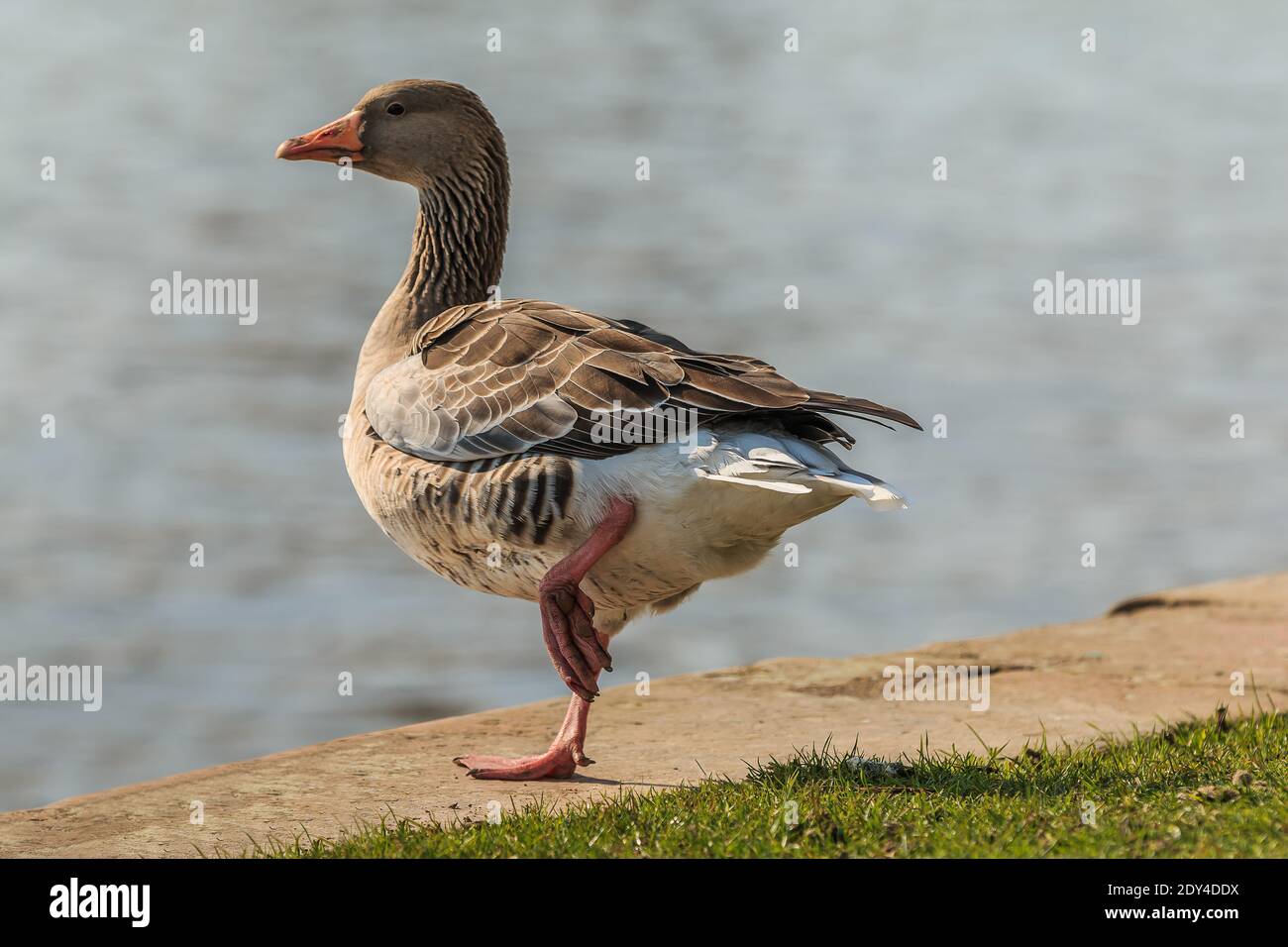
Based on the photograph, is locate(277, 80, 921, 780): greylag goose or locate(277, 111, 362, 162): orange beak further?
locate(277, 111, 362, 162): orange beak

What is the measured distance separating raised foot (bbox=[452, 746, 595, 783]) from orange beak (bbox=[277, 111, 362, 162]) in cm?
297

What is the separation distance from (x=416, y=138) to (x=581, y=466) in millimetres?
2383

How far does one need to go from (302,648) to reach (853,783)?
608 cm

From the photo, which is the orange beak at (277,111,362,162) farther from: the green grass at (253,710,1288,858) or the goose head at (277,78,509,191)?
the green grass at (253,710,1288,858)

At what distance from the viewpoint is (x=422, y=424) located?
6.06 m

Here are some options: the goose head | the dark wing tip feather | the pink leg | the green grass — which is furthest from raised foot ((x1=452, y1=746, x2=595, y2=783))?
the goose head

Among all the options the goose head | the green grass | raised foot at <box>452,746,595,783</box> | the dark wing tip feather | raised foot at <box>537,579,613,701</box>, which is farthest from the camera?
the goose head

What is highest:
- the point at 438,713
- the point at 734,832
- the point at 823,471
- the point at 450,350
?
the point at 450,350

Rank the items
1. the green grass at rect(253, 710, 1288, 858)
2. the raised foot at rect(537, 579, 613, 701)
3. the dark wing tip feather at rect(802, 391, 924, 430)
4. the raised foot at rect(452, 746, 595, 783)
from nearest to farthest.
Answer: the green grass at rect(253, 710, 1288, 858) < the dark wing tip feather at rect(802, 391, 924, 430) < the raised foot at rect(537, 579, 613, 701) < the raised foot at rect(452, 746, 595, 783)

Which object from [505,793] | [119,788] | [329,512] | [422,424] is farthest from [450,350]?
[329,512]

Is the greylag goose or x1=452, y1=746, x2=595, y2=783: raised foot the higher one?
the greylag goose

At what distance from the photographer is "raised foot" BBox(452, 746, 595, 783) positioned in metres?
6.04

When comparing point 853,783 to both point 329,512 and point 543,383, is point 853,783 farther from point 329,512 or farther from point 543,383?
point 329,512

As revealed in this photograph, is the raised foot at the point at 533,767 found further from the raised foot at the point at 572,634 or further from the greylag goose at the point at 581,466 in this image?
the raised foot at the point at 572,634
